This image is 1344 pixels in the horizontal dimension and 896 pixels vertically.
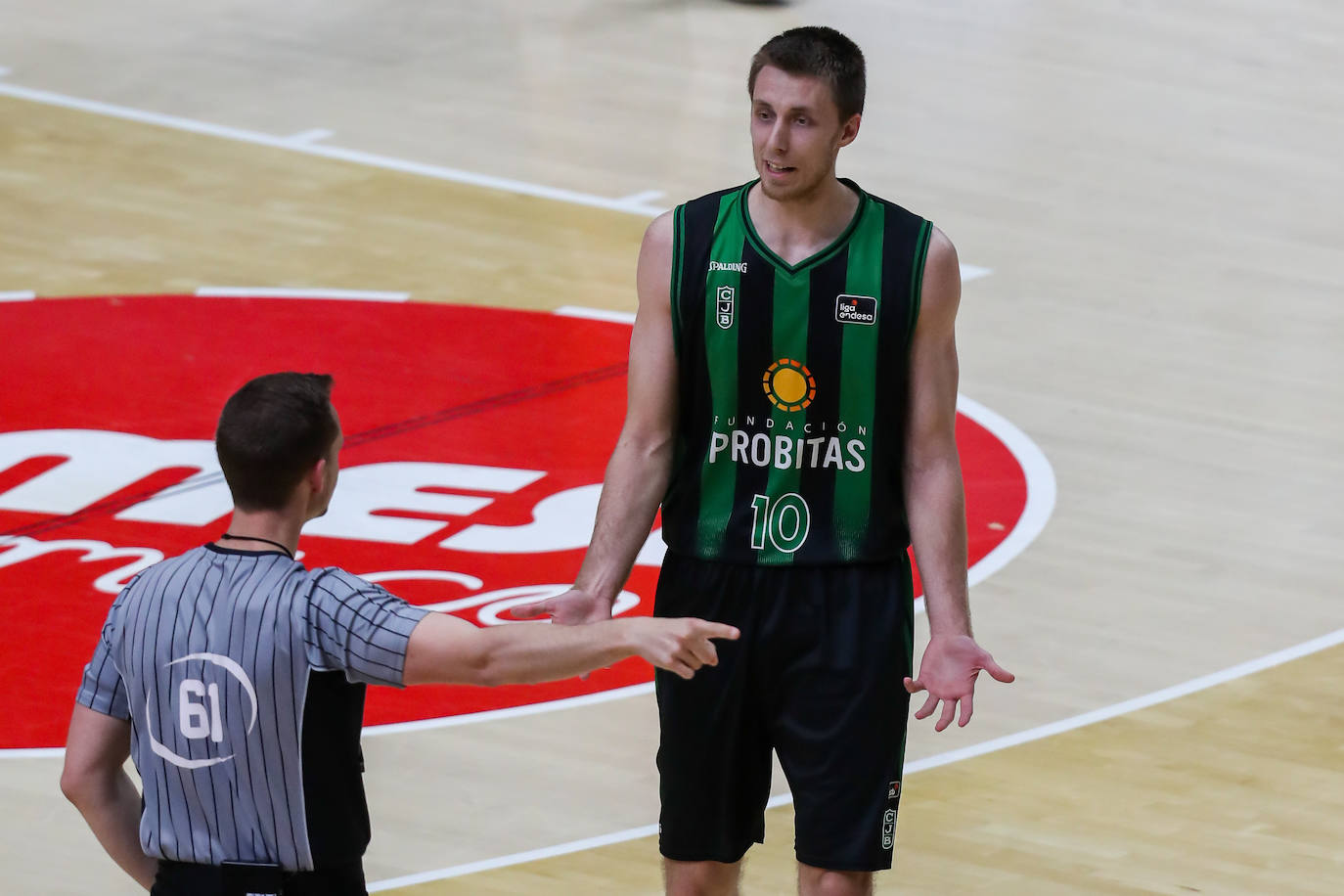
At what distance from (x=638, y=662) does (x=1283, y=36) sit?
10702mm

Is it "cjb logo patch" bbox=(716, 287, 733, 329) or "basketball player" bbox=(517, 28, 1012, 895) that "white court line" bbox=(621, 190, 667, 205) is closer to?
"basketball player" bbox=(517, 28, 1012, 895)

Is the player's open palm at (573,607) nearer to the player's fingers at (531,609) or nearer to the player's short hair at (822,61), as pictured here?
the player's fingers at (531,609)

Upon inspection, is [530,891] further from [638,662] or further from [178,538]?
[178,538]

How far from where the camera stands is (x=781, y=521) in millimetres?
4758

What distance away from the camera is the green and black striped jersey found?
4.69 meters

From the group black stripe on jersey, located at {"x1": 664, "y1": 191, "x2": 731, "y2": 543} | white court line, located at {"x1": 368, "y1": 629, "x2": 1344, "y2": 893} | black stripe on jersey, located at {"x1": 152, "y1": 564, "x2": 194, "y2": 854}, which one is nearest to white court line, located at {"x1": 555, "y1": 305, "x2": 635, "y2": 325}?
white court line, located at {"x1": 368, "y1": 629, "x2": 1344, "y2": 893}

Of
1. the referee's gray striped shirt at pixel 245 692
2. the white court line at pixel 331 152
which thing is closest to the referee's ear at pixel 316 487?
the referee's gray striped shirt at pixel 245 692

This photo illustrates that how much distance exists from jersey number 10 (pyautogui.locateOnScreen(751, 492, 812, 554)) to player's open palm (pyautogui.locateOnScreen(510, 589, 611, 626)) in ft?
1.14

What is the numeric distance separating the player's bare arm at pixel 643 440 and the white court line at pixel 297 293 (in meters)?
6.17

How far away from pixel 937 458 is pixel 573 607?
0.81 meters

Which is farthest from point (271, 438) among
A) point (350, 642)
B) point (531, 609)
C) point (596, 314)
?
point (596, 314)

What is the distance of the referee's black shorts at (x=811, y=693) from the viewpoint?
4.77 metres

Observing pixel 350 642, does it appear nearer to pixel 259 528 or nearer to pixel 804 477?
pixel 259 528

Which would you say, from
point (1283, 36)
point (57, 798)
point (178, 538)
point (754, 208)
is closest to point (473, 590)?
point (178, 538)
